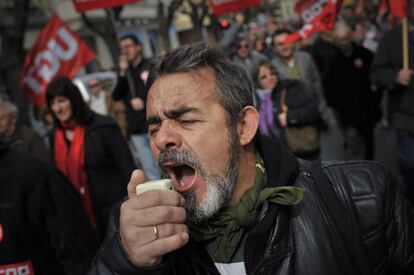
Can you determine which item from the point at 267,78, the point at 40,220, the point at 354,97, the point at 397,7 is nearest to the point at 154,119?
the point at 40,220

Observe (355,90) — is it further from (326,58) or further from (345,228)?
(345,228)

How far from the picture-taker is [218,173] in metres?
1.69

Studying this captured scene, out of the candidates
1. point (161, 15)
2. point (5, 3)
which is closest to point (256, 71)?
point (161, 15)

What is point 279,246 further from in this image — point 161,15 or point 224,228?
point 161,15

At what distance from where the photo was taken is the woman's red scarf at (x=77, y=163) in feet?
12.5

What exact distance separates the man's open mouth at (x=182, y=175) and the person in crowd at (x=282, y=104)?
9.33 feet

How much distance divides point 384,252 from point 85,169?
8.61ft

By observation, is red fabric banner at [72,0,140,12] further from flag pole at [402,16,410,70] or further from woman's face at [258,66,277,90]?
flag pole at [402,16,410,70]

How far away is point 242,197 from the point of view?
5.64 ft

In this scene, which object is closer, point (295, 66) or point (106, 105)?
point (295, 66)

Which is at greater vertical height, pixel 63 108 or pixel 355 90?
pixel 63 108

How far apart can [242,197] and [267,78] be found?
10.3 ft

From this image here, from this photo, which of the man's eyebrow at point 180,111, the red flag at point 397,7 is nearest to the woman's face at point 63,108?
the man's eyebrow at point 180,111

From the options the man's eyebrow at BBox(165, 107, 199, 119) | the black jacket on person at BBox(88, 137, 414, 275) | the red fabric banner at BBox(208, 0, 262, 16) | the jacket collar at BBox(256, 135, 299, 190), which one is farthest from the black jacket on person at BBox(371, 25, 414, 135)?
the red fabric banner at BBox(208, 0, 262, 16)
